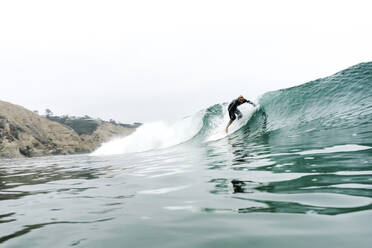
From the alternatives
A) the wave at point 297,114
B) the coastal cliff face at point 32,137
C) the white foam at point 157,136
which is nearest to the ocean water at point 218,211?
the wave at point 297,114

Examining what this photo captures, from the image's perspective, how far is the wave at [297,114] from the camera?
10508mm

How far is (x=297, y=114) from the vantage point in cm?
1382

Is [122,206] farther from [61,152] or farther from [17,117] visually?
[17,117]

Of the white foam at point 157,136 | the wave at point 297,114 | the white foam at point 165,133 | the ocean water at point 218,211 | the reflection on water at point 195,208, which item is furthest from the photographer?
the white foam at point 157,136

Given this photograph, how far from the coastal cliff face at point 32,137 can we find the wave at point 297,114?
58130 millimetres

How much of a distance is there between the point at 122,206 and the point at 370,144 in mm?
4906

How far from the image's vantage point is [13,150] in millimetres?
66562

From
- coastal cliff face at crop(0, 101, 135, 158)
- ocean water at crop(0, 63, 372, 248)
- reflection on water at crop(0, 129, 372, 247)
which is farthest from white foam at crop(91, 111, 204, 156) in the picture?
coastal cliff face at crop(0, 101, 135, 158)

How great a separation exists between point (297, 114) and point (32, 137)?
78530 millimetres

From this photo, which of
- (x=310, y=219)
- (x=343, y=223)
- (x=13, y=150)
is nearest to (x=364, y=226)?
(x=343, y=223)

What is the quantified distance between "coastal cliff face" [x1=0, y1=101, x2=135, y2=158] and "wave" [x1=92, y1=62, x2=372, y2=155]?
58.1 meters

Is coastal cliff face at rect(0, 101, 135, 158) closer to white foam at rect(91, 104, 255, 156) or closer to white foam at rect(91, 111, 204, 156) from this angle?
white foam at rect(91, 111, 204, 156)

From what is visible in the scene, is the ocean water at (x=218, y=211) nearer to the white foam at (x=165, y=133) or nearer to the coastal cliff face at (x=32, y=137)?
the white foam at (x=165, y=133)

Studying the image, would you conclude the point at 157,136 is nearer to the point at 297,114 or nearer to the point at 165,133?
the point at 165,133
